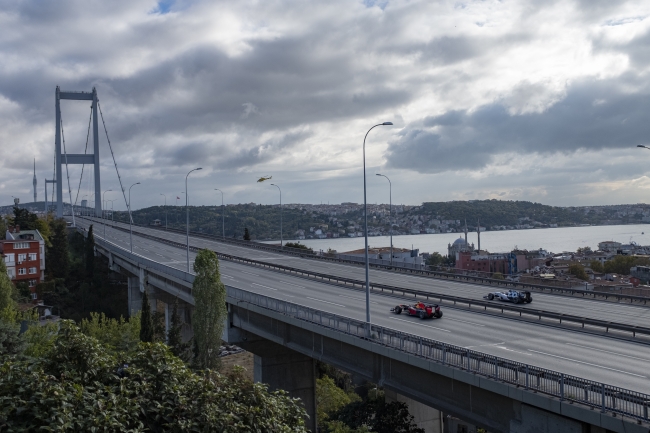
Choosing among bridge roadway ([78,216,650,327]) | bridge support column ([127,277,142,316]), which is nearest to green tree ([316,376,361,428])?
bridge roadway ([78,216,650,327])

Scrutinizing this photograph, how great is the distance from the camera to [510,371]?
1558cm

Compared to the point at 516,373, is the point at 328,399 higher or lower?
lower

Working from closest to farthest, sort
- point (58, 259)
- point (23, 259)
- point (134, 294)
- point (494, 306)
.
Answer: point (494, 306)
point (134, 294)
point (23, 259)
point (58, 259)

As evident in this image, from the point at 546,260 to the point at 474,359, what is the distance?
334ft

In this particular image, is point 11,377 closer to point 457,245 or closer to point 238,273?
point 238,273

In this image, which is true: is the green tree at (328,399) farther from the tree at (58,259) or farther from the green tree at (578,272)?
the green tree at (578,272)

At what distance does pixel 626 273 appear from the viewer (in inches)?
3551

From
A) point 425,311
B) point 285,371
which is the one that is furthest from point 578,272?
point 425,311

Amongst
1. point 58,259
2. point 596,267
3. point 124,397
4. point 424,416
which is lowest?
point 596,267

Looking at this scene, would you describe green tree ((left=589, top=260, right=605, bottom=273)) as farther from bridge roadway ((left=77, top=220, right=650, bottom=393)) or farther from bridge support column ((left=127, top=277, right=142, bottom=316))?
bridge support column ((left=127, top=277, right=142, bottom=316))

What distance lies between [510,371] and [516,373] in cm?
54

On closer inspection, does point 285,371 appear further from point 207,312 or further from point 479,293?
point 479,293

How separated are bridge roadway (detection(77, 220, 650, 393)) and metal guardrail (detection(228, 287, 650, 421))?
2.43m

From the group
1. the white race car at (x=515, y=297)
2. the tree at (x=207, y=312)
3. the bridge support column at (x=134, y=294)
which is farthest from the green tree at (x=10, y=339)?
the bridge support column at (x=134, y=294)
